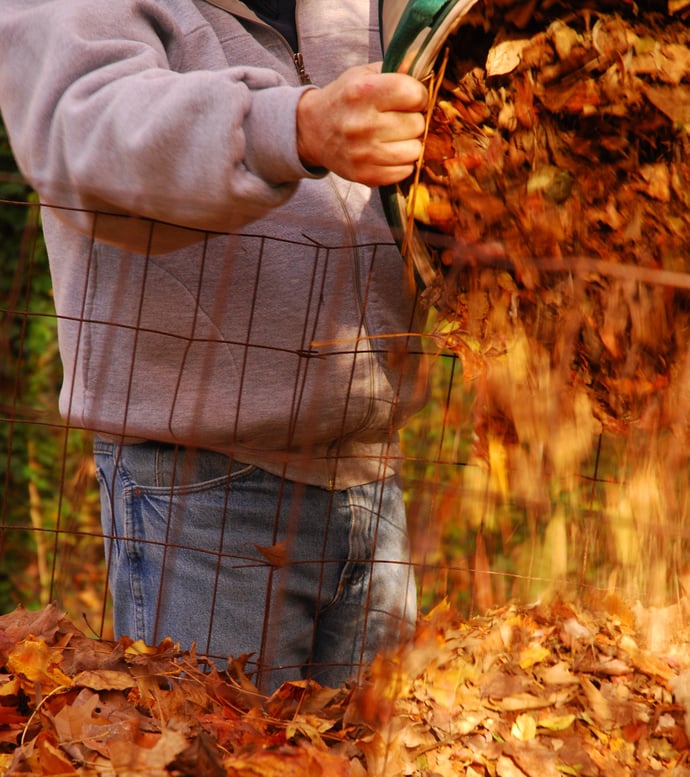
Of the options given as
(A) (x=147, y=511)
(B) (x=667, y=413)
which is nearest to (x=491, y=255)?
(B) (x=667, y=413)

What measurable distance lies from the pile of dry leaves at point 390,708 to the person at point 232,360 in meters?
0.16

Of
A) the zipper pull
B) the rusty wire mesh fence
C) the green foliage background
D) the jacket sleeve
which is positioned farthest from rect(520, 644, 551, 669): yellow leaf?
the green foliage background

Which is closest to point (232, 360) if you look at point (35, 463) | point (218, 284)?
point (218, 284)

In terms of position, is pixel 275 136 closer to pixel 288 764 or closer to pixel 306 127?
pixel 306 127

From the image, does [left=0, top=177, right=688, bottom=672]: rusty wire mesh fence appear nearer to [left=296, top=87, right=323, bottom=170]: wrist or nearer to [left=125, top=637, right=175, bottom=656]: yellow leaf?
[left=125, top=637, right=175, bottom=656]: yellow leaf

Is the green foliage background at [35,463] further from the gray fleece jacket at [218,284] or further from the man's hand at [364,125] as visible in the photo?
the man's hand at [364,125]

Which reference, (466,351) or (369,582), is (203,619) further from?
(466,351)

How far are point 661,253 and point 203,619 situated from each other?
102 centimetres

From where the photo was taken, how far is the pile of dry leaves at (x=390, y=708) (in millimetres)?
1243

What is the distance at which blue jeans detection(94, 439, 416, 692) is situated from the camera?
1.69m

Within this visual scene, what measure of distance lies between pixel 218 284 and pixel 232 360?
0.45 feet

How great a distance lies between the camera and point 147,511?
1721 millimetres

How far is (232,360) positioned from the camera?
1.65 meters

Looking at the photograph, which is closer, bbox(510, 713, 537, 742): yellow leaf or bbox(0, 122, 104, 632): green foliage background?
bbox(510, 713, 537, 742): yellow leaf
